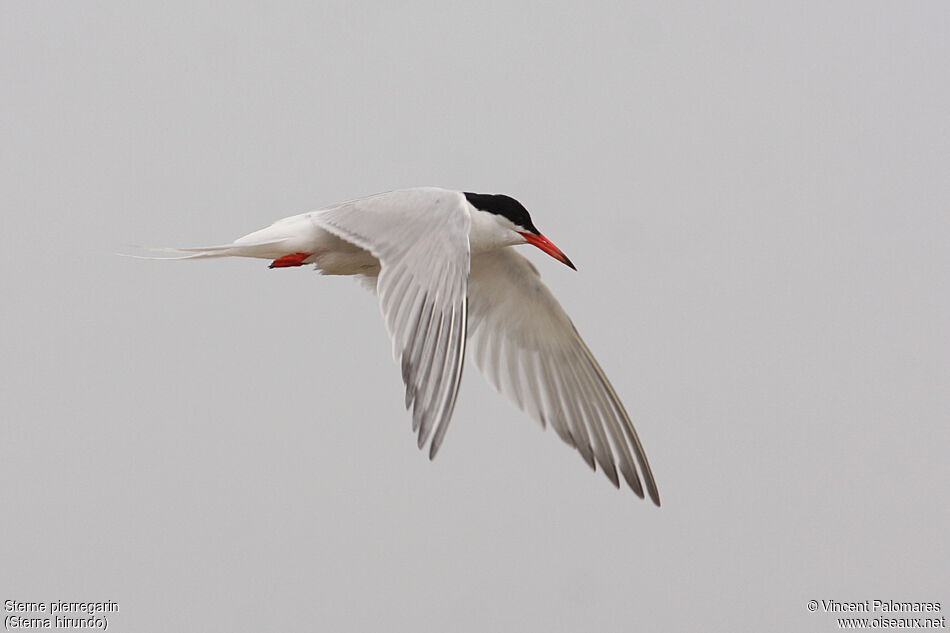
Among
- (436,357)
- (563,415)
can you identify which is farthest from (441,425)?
(563,415)

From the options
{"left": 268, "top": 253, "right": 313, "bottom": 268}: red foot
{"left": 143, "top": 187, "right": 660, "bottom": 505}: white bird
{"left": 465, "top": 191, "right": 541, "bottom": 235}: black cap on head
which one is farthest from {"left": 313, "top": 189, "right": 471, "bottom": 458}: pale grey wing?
{"left": 465, "top": 191, "right": 541, "bottom": 235}: black cap on head

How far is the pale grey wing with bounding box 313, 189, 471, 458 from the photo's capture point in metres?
A: 2.89

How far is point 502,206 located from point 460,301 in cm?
101

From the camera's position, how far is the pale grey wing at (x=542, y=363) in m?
4.21

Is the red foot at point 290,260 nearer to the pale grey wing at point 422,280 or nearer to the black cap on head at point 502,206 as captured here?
the pale grey wing at point 422,280

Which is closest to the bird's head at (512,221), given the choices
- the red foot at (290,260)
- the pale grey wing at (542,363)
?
the pale grey wing at (542,363)

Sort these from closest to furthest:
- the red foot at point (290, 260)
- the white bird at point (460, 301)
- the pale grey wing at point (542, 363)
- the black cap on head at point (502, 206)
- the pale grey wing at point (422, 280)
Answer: the pale grey wing at point (422, 280)
the white bird at point (460, 301)
the red foot at point (290, 260)
the black cap on head at point (502, 206)
the pale grey wing at point (542, 363)

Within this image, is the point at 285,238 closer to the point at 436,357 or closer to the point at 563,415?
the point at 436,357

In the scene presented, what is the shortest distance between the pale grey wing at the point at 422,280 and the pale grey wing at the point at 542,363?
86 centimetres

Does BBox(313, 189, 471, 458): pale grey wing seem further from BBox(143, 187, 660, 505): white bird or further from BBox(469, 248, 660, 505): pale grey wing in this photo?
BBox(469, 248, 660, 505): pale grey wing

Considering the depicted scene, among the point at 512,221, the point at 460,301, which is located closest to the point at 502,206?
the point at 512,221

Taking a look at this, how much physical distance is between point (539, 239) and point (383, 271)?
105 cm

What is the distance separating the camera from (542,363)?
14.7 ft

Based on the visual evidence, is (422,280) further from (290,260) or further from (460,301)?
(290,260)
